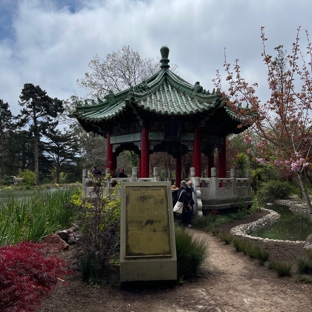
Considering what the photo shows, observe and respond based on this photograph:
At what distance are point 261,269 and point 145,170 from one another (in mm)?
6388

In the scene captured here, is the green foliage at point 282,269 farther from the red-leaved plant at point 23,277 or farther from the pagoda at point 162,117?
the pagoda at point 162,117

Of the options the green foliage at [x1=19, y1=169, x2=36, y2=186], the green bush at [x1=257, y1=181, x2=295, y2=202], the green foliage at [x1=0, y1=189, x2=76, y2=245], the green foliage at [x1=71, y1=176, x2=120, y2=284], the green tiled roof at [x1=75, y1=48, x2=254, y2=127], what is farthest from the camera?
the green foliage at [x1=19, y1=169, x2=36, y2=186]

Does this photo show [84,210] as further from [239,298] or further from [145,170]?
[145,170]

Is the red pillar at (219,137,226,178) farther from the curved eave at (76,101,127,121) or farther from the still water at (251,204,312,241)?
the curved eave at (76,101,127,121)

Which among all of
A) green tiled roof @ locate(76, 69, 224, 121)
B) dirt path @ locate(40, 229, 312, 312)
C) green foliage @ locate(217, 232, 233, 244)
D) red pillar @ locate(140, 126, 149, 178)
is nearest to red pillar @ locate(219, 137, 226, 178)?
green tiled roof @ locate(76, 69, 224, 121)

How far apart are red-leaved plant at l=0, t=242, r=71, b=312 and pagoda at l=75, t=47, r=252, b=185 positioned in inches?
283

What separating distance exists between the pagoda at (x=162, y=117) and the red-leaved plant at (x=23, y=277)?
7181 millimetres

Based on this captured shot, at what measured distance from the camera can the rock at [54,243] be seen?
6.53 meters

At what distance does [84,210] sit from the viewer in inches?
204

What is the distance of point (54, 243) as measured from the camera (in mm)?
6664

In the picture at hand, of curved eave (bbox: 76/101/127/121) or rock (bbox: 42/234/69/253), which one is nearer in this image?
rock (bbox: 42/234/69/253)

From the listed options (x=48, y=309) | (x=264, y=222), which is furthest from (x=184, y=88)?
(x=48, y=309)

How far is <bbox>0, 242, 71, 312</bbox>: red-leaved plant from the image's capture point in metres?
2.64

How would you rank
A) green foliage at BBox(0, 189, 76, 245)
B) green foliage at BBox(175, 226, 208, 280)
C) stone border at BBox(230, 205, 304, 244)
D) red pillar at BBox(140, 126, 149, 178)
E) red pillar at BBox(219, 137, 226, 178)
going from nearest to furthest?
green foliage at BBox(175, 226, 208, 280) → green foliage at BBox(0, 189, 76, 245) → stone border at BBox(230, 205, 304, 244) → red pillar at BBox(140, 126, 149, 178) → red pillar at BBox(219, 137, 226, 178)
